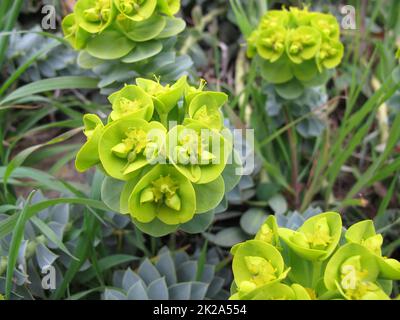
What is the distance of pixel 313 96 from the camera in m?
1.51

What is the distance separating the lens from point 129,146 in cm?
93

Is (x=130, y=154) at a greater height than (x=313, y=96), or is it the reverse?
(x=130, y=154)

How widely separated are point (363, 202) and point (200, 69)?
2.70 ft

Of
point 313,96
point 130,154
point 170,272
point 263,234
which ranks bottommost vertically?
point 170,272

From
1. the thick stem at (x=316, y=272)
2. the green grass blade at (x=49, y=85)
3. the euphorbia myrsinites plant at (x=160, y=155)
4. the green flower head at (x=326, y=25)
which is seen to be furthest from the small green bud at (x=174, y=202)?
the green flower head at (x=326, y=25)

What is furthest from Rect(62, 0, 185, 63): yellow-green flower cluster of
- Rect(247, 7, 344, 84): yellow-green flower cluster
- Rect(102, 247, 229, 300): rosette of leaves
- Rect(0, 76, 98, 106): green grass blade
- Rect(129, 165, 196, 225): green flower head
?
Rect(102, 247, 229, 300): rosette of leaves

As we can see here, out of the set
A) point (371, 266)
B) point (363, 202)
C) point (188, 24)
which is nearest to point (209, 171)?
point (371, 266)

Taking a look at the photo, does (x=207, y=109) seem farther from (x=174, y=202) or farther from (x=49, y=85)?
(x=49, y=85)

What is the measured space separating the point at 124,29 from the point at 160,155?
0.42 meters

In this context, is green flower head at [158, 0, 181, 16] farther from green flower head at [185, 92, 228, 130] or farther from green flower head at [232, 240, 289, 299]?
green flower head at [232, 240, 289, 299]

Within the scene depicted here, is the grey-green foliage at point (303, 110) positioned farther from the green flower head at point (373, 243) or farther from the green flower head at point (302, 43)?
the green flower head at point (373, 243)

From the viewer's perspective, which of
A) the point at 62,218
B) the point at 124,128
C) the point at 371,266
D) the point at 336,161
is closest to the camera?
the point at 371,266

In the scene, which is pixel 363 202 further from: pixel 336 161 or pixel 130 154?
pixel 130 154

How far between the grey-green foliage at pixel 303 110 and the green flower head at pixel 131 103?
0.56m
